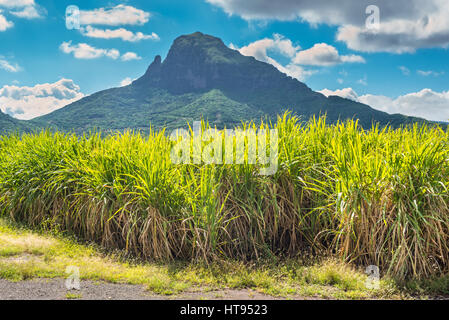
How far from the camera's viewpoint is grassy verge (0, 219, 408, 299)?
3420mm

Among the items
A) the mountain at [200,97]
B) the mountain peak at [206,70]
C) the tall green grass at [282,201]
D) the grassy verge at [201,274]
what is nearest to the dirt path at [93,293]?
the grassy verge at [201,274]

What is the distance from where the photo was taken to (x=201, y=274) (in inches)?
150

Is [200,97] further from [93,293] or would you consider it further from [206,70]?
[93,293]

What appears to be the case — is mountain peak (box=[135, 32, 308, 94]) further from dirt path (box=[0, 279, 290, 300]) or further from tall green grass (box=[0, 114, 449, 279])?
dirt path (box=[0, 279, 290, 300])

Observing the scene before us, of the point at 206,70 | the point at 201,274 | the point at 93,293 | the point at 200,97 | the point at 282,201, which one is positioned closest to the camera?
the point at 93,293

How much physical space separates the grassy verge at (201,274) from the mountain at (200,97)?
232ft

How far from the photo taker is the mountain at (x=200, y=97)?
92562 mm

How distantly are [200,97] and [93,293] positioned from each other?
12073cm

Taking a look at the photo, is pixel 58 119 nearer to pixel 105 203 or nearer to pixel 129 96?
pixel 129 96

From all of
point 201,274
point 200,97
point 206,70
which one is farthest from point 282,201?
point 206,70

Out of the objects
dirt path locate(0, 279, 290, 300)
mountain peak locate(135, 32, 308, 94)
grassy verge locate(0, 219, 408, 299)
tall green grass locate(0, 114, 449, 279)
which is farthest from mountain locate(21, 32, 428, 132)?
dirt path locate(0, 279, 290, 300)

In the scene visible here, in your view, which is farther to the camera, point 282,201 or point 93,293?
point 282,201

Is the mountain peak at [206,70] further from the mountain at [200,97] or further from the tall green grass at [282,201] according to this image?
the tall green grass at [282,201]

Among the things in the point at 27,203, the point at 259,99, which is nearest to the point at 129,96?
the point at 259,99
